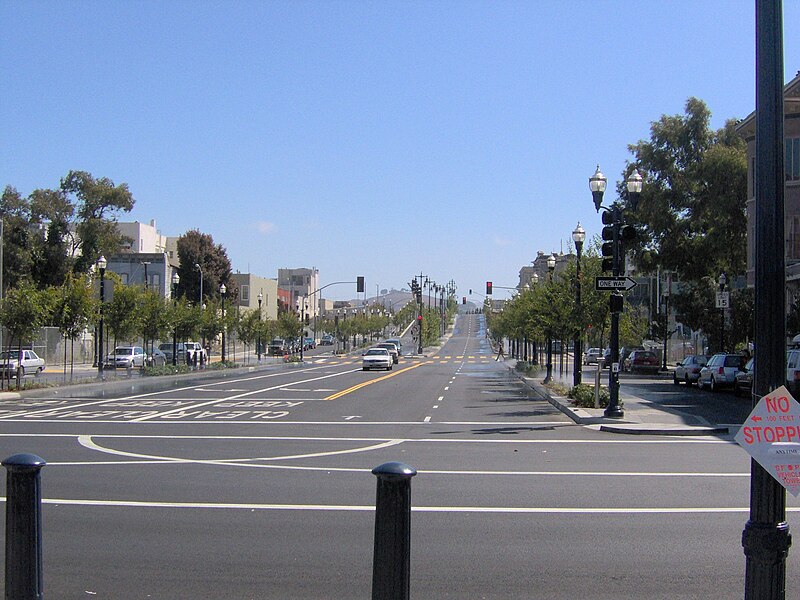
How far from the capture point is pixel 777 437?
203 inches

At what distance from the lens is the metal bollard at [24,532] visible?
19.0ft

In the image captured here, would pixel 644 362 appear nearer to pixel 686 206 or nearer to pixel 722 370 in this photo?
pixel 686 206

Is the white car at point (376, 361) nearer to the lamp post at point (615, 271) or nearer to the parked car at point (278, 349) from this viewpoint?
the parked car at point (278, 349)

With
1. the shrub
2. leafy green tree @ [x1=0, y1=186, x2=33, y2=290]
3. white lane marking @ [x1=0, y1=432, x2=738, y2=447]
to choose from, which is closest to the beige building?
leafy green tree @ [x1=0, y1=186, x2=33, y2=290]

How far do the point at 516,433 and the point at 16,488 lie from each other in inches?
579

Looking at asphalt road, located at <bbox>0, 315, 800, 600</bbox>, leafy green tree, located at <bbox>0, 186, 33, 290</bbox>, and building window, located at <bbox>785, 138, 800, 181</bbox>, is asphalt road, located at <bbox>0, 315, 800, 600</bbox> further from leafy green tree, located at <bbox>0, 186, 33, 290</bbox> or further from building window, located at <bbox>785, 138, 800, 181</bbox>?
leafy green tree, located at <bbox>0, 186, 33, 290</bbox>

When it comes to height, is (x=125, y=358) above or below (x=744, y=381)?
below

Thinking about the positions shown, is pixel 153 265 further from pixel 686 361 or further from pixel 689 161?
pixel 686 361

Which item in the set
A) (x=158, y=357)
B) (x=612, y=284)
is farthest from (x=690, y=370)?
(x=158, y=357)

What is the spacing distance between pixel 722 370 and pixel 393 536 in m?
33.2

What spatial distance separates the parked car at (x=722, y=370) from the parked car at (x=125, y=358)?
3356cm

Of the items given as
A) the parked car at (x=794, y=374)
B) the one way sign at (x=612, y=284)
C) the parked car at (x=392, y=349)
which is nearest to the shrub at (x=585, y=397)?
the one way sign at (x=612, y=284)

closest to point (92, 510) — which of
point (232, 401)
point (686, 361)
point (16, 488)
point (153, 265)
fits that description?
point (16, 488)

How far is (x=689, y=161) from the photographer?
56.3m
